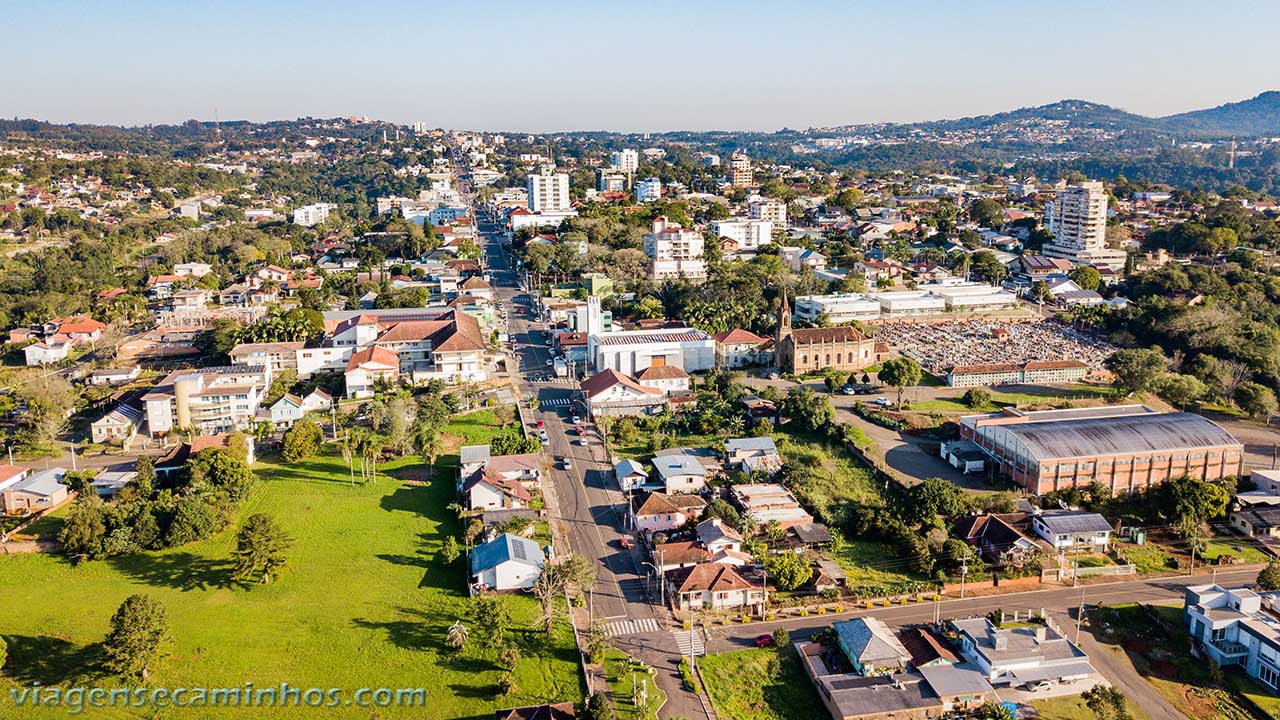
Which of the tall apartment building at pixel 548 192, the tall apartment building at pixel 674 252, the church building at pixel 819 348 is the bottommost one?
the church building at pixel 819 348

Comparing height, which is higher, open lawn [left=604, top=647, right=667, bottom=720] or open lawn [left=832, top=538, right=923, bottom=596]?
open lawn [left=832, top=538, right=923, bottom=596]

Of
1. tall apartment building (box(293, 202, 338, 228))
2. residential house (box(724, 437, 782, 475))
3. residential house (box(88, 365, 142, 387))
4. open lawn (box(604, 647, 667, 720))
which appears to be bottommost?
open lawn (box(604, 647, 667, 720))

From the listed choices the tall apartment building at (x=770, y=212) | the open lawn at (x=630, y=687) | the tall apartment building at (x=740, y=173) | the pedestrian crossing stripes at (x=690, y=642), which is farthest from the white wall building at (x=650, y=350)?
the tall apartment building at (x=740, y=173)

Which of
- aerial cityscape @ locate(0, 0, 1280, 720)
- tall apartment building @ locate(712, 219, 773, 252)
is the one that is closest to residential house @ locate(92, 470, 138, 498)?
aerial cityscape @ locate(0, 0, 1280, 720)

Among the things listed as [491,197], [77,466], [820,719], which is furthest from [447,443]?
[491,197]

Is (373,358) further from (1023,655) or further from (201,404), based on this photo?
(1023,655)

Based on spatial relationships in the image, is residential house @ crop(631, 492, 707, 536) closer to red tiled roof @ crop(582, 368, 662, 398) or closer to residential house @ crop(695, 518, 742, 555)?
residential house @ crop(695, 518, 742, 555)

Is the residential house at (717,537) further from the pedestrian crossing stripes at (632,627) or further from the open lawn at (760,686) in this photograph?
the open lawn at (760,686)
